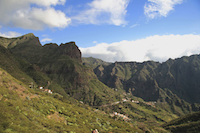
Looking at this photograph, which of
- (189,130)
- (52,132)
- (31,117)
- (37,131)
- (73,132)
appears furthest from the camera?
(189,130)

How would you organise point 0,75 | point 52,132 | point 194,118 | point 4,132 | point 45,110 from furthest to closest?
1. point 194,118
2. point 0,75
3. point 45,110
4. point 52,132
5. point 4,132

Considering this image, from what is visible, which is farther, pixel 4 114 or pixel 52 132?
pixel 52 132

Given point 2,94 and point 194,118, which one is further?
point 194,118

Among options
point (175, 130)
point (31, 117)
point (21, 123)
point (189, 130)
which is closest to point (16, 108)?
point (31, 117)

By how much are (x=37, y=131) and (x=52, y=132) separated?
2.70 meters

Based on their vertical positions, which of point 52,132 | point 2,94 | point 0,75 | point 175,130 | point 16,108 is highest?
point 0,75

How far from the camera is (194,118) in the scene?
125m

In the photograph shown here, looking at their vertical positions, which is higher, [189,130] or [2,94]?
[2,94]

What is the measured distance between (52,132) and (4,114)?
7952 millimetres

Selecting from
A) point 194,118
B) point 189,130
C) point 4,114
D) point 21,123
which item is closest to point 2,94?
point 4,114

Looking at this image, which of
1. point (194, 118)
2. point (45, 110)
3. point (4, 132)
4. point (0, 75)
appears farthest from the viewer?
point (194, 118)

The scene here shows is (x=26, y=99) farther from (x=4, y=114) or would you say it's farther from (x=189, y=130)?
(x=189, y=130)

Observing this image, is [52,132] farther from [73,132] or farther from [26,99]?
[26,99]

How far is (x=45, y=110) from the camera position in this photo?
29.4 meters
